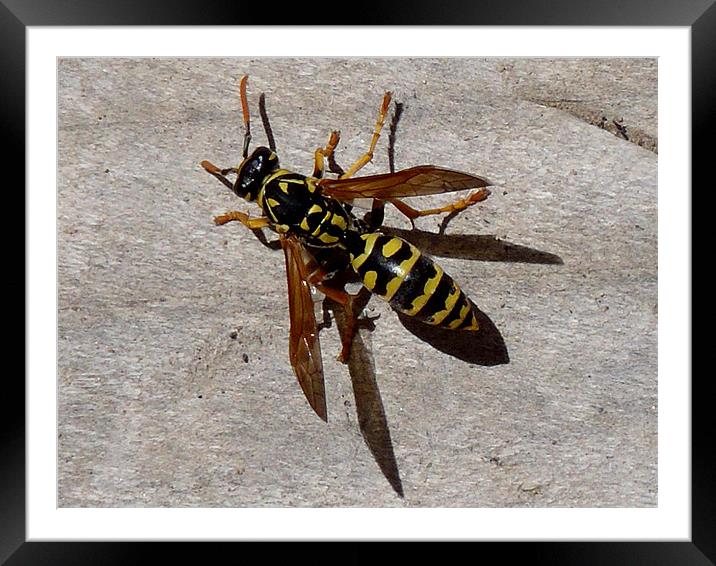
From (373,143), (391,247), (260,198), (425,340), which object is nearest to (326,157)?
(373,143)

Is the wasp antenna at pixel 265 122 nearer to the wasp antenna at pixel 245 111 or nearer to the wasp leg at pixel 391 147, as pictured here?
the wasp antenna at pixel 245 111

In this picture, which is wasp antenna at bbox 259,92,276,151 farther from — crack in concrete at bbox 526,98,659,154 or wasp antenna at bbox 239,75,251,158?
crack in concrete at bbox 526,98,659,154

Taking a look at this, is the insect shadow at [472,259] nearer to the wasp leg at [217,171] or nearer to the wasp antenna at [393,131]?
the wasp antenna at [393,131]

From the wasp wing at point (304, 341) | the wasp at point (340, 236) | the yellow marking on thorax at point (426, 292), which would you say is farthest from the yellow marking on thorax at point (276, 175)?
the yellow marking on thorax at point (426, 292)

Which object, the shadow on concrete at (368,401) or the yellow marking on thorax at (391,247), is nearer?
the yellow marking on thorax at (391,247)

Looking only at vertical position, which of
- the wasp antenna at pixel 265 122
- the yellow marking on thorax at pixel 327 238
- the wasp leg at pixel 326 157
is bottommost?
the yellow marking on thorax at pixel 327 238

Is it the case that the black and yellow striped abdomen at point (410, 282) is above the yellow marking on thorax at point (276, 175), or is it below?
below

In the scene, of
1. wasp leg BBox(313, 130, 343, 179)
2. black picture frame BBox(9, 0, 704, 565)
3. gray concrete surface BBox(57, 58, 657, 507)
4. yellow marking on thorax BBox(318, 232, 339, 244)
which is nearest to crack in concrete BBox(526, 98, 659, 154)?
gray concrete surface BBox(57, 58, 657, 507)

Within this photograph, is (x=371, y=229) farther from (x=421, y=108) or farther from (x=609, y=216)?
(x=609, y=216)
